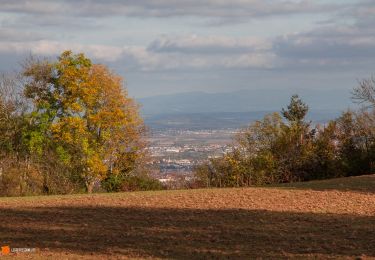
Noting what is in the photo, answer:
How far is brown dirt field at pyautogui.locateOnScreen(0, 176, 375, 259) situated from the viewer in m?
13.0

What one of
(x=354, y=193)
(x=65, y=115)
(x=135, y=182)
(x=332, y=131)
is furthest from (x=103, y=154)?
(x=354, y=193)

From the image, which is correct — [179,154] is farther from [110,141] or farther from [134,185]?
[134,185]

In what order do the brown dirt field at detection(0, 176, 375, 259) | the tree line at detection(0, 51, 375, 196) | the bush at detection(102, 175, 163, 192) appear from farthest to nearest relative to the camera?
the tree line at detection(0, 51, 375, 196), the bush at detection(102, 175, 163, 192), the brown dirt field at detection(0, 176, 375, 259)

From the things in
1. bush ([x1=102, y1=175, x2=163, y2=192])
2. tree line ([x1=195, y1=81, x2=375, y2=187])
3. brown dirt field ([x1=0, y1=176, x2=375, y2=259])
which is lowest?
brown dirt field ([x1=0, y1=176, x2=375, y2=259])

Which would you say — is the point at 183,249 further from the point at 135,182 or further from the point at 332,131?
the point at 332,131

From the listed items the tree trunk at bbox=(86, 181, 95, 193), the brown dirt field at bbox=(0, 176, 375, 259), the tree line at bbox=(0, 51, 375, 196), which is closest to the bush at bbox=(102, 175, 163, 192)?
the tree line at bbox=(0, 51, 375, 196)

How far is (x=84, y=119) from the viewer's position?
40562 millimetres

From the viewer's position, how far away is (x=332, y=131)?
A: 39625 mm

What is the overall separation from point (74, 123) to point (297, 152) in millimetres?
14394

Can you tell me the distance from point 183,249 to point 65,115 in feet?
96.4

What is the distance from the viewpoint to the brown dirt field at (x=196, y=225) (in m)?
13.0

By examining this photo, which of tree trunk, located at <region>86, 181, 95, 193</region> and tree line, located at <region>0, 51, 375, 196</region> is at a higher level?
tree line, located at <region>0, 51, 375, 196</region>

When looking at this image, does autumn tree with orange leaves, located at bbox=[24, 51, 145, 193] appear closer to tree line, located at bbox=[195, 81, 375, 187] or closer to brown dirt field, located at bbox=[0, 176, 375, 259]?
tree line, located at bbox=[195, 81, 375, 187]

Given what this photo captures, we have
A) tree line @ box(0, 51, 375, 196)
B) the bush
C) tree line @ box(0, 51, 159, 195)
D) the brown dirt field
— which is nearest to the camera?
the brown dirt field
